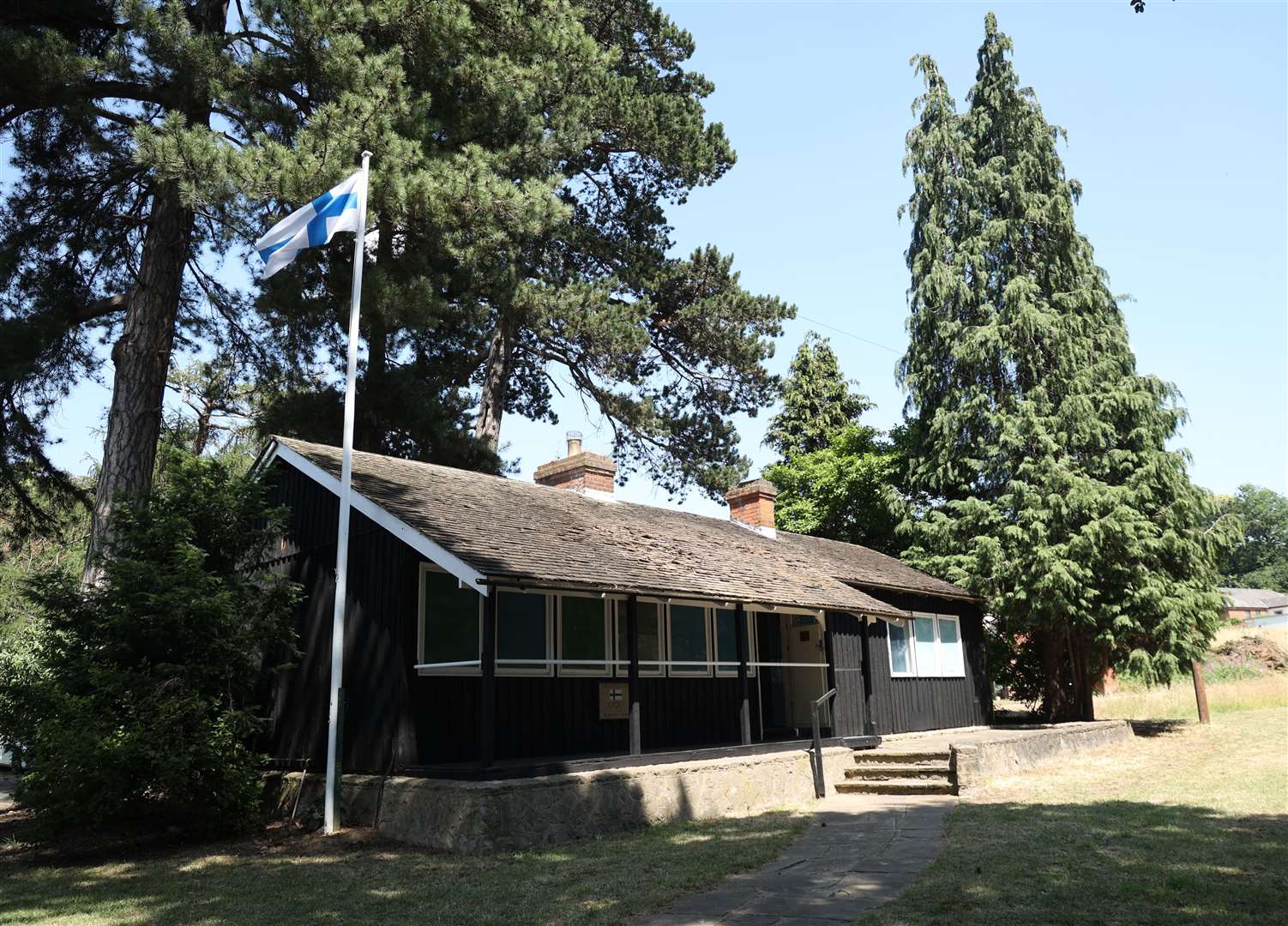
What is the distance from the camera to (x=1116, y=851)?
8.30 meters

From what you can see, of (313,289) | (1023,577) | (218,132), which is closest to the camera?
(218,132)

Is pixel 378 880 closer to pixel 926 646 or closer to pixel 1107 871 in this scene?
pixel 1107 871

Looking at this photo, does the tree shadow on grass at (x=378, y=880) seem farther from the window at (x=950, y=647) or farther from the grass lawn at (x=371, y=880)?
the window at (x=950, y=647)

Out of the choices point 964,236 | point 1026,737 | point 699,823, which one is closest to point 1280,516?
point 964,236

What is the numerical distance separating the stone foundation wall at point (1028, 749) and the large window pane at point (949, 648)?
246 centimetres

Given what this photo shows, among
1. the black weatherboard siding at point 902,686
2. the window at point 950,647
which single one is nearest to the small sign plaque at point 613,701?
the black weatherboard siding at point 902,686

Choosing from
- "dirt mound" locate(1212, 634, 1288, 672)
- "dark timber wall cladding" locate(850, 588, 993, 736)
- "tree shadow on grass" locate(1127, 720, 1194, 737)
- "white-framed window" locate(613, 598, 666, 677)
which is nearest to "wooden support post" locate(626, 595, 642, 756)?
"white-framed window" locate(613, 598, 666, 677)

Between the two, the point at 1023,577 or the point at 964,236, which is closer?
the point at 1023,577

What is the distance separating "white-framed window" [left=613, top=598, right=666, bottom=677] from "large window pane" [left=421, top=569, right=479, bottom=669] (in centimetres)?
259

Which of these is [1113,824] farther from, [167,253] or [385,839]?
[167,253]

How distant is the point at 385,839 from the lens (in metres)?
10.5

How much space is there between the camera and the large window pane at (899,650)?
1855cm

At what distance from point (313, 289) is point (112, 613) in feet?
29.1

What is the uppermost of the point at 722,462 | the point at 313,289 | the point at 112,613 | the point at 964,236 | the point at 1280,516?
the point at 1280,516
